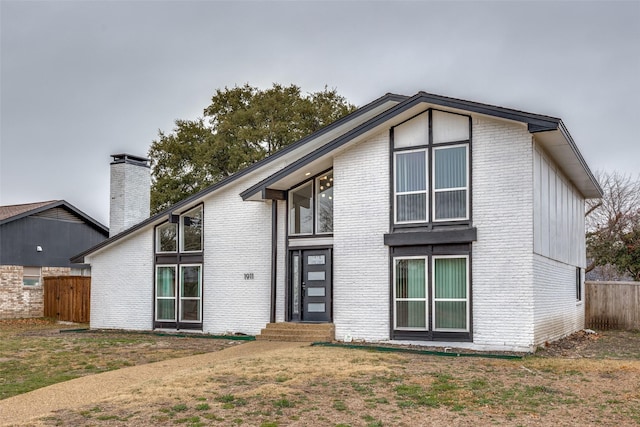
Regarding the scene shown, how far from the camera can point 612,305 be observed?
75.6 feet

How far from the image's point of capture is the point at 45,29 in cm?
2033

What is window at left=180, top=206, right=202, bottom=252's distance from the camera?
2006 centimetres

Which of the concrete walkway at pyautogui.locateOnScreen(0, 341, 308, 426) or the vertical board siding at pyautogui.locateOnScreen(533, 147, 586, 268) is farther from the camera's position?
the vertical board siding at pyautogui.locateOnScreen(533, 147, 586, 268)

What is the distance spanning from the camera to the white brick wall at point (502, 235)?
46.9 feet

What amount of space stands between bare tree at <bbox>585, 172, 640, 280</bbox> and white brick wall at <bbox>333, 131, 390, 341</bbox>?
50.9 feet

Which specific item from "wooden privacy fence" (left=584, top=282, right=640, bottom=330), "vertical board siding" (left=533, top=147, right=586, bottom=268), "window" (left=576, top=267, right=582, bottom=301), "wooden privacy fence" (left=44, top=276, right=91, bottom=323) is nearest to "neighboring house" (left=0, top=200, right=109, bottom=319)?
"wooden privacy fence" (left=44, top=276, right=91, bottom=323)

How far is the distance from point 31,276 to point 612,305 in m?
24.2

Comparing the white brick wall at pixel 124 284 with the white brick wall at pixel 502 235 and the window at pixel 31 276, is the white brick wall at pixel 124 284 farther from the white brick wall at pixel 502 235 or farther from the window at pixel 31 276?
the white brick wall at pixel 502 235

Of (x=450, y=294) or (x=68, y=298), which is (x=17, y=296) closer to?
(x=68, y=298)

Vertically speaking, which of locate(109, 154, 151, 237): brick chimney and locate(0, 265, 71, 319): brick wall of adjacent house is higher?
locate(109, 154, 151, 237): brick chimney

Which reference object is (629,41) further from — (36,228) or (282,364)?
(36,228)

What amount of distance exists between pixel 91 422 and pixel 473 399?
5.03 metres

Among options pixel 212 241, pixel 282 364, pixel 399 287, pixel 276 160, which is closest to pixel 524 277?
pixel 399 287

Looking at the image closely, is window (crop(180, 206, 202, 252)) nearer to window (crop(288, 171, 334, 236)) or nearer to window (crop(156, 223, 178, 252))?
window (crop(156, 223, 178, 252))
